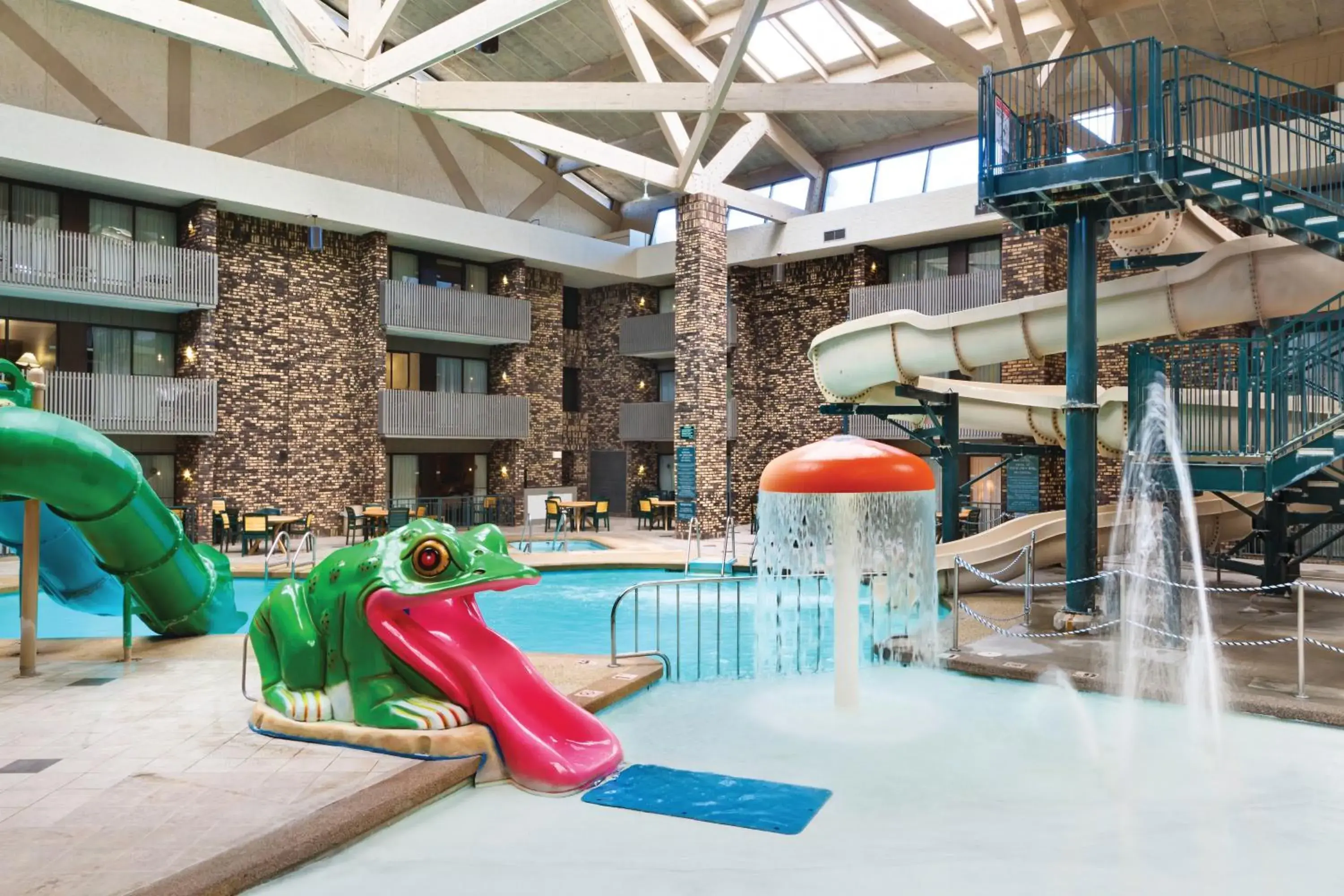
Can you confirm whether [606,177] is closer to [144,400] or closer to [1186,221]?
[144,400]

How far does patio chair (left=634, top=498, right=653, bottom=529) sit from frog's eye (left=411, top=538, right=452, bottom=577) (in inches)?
703

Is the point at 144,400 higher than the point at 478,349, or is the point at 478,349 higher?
the point at 478,349

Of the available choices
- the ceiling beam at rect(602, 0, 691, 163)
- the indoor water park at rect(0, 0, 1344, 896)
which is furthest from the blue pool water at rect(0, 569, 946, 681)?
the ceiling beam at rect(602, 0, 691, 163)

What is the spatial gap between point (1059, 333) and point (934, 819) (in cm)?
762

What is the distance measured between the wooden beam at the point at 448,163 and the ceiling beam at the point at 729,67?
9.06 meters

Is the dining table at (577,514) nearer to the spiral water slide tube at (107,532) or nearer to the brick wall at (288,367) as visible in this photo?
the brick wall at (288,367)

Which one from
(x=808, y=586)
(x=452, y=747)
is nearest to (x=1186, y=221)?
(x=808, y=586)

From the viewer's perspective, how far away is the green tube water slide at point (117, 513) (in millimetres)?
6633

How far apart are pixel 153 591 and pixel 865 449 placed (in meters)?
6.52

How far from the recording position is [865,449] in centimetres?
650

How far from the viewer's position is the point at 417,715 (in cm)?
543

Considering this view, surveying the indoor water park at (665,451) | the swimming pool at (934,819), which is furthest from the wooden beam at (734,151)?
the swimming pool at (934,819)

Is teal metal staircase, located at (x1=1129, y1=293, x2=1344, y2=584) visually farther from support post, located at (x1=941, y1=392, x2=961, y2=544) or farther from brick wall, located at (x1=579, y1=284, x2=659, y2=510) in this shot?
brick wall, located at (x1=579, y1=284, x2=659, y2=510)

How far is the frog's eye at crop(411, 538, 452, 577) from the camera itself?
538cm
